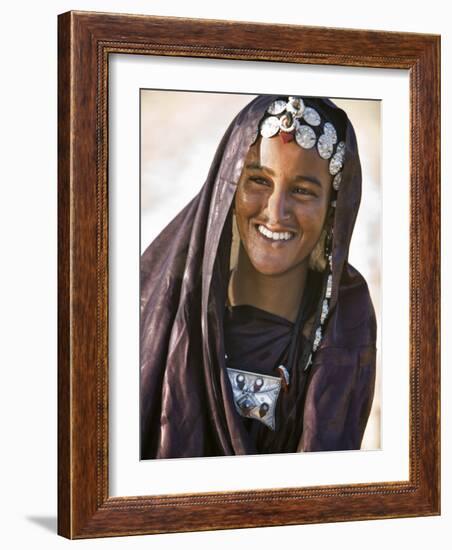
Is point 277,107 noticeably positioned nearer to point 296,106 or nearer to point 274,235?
point 296,106

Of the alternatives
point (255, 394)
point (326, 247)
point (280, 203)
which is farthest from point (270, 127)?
point (255, 394)

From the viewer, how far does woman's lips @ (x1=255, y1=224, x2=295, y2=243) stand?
3025mm

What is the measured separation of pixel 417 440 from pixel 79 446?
27.4 inches

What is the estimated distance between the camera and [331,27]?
307cm

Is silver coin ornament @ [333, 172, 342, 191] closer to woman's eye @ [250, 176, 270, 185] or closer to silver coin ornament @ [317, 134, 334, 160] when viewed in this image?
silver coin ornament @ [317, 134, 334, 160]

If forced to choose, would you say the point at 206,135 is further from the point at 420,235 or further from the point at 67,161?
the point at 420,235

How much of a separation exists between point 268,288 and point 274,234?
10 centimetres

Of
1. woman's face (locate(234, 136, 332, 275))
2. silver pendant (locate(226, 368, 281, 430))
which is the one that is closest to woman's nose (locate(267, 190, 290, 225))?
woman's face (locate(234, 136, 332, 275))

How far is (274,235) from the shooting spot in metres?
3.04

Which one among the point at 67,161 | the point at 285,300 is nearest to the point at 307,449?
the point at 285,300

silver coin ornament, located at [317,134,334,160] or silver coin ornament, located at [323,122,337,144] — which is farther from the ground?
silver coin ornament, located at [323,122,337,144]

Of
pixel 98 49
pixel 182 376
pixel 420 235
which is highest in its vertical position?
pixel 98 49

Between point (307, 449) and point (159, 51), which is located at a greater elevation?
point (159, 51)

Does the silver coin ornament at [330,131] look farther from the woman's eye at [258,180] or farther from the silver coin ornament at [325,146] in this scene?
the woman's eye at [258,180]
